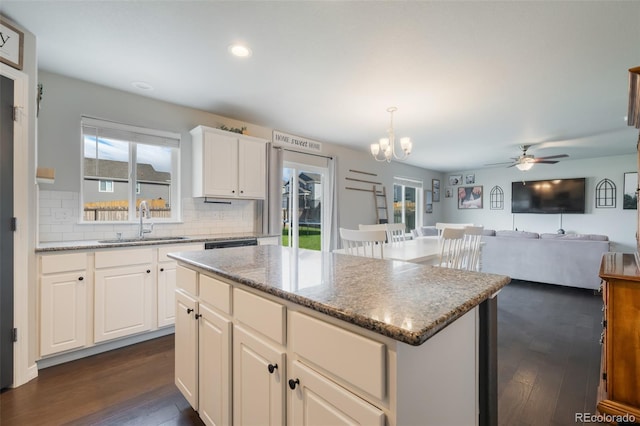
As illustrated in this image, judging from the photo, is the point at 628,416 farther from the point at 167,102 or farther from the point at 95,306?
the point at 167,102

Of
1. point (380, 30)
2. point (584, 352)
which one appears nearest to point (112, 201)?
point (380, 30)

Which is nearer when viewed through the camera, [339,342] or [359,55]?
[339,342]

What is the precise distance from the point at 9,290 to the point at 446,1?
3.41 metres

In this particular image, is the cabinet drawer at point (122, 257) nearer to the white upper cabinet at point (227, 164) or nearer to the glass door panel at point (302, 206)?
the white upper cabinet at point (227, 164)

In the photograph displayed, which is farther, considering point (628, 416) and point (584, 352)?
point (584, 352)

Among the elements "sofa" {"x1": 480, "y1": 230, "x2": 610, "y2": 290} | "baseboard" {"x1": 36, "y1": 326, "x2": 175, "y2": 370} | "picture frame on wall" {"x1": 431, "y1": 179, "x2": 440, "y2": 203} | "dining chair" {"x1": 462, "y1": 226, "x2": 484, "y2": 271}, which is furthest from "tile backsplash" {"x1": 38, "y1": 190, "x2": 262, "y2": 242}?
"picture frame on wall" {"x1": 431, "y1": 179, "x2": 440, "y2": 203}

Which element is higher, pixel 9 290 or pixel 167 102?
pixel 167 102

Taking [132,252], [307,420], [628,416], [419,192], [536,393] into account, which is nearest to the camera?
[307,420]

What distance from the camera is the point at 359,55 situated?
2254 millimetres

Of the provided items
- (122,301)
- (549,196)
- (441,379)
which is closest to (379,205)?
(549,196)

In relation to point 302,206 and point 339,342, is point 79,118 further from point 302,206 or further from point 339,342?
point 339,342

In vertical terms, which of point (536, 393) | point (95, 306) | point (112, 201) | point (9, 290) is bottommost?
point (536, 393)

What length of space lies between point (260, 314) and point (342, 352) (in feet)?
1.43

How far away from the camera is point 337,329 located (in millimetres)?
811
